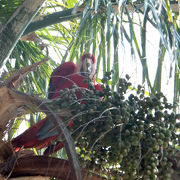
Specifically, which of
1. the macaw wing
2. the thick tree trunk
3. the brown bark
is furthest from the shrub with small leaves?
the macaw wing

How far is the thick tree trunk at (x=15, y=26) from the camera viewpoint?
185cm

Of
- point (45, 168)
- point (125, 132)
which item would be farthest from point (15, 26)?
point (125, 132)

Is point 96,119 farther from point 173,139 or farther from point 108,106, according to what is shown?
point 173,139

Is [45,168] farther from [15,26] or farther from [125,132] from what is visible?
[15,26]

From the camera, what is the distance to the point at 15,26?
190cm

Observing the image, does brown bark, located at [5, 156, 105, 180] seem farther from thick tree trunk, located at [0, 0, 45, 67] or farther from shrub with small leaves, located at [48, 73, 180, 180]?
thick tree trunk, located at [0, 0, 45, 67]

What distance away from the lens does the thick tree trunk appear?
1.85 meters

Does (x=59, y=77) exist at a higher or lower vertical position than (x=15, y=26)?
higher

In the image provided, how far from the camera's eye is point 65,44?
9.21 ft

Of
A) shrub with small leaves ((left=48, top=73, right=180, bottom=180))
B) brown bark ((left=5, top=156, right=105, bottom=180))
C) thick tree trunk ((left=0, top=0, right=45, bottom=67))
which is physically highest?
thick tree trunk ((left=0, top=0, right=45, bottom=67))

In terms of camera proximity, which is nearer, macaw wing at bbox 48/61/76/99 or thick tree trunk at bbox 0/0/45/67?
Answer: thick tree trunk at bbox 0/0/45/67

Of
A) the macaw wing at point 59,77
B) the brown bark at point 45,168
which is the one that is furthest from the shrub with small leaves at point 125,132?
the macaw wing at point 59,77

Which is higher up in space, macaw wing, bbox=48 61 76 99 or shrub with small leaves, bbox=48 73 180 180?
macaw wing, bbox=48 61 76 99

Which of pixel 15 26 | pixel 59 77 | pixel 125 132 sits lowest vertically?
pixel 125 132
